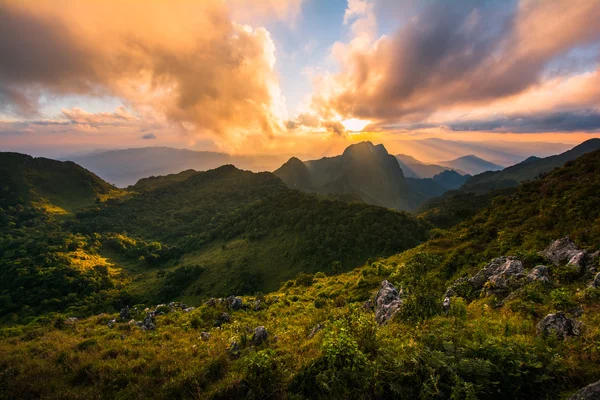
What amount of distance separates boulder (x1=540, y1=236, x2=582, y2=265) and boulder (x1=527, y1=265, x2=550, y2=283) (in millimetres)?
1848

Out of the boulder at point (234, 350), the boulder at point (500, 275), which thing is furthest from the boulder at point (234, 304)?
the boulder at point (500, 275)

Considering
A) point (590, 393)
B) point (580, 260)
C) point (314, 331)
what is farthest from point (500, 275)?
point (314, 331)

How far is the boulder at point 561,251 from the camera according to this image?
1502 centimetres

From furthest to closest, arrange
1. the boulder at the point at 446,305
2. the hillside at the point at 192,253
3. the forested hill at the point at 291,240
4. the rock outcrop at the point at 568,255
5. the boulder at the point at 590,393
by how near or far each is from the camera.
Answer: the hillside at the point at 192,253, the forested hill at the point at 291,240, the rock outcrop at the point at 568,255, the boulder at the point at 446,305, the boulder at the point at 590,393

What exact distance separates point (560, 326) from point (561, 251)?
414 inches

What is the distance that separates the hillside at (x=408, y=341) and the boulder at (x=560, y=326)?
5cm

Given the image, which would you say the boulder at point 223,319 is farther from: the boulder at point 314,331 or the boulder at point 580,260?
the boulder at point 580,260

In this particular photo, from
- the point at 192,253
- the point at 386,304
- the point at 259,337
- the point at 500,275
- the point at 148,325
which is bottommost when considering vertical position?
the point at 192,253

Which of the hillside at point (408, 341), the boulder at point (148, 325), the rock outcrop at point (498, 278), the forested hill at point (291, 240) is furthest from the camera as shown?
the forested hill at point (291, 240)

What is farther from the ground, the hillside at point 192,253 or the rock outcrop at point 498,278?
the rock outcrop at point 498,278

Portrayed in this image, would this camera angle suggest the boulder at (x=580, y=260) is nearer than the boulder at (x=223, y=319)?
Yes

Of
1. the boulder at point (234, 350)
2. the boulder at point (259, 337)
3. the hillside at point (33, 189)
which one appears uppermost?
the hillside at point (33, 189)

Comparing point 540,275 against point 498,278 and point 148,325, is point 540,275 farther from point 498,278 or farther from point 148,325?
point 148,325

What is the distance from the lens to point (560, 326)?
8969 mm
